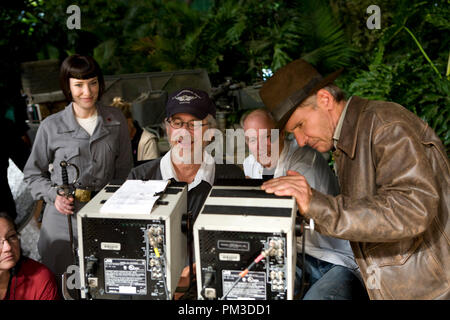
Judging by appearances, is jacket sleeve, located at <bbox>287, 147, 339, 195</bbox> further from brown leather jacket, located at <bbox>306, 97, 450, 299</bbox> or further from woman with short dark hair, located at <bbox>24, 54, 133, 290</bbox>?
woman with short dark hair, located at <bbox>24, 54, 133, 290</bbox>

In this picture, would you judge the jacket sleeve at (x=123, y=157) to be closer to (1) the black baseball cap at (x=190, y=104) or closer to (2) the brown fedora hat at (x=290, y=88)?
(1) the black baseball cap at (x=190, y=104)

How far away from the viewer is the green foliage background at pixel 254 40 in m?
3.92

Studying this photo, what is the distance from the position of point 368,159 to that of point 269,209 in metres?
0.45

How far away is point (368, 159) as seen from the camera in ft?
5.38

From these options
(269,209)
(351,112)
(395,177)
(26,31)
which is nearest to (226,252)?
(269,209)

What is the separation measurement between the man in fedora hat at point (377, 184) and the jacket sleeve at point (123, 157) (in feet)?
4.18

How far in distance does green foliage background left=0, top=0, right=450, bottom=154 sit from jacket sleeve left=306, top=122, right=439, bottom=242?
2.27 metres

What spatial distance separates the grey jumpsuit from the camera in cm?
251

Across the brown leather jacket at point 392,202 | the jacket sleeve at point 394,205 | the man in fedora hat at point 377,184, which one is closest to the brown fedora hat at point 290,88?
the man in fedora hat at point 377,184

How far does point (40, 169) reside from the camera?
2.56 m

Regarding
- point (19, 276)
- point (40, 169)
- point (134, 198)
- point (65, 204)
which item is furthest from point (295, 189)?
point (40, 169)

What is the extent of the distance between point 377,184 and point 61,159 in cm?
177
